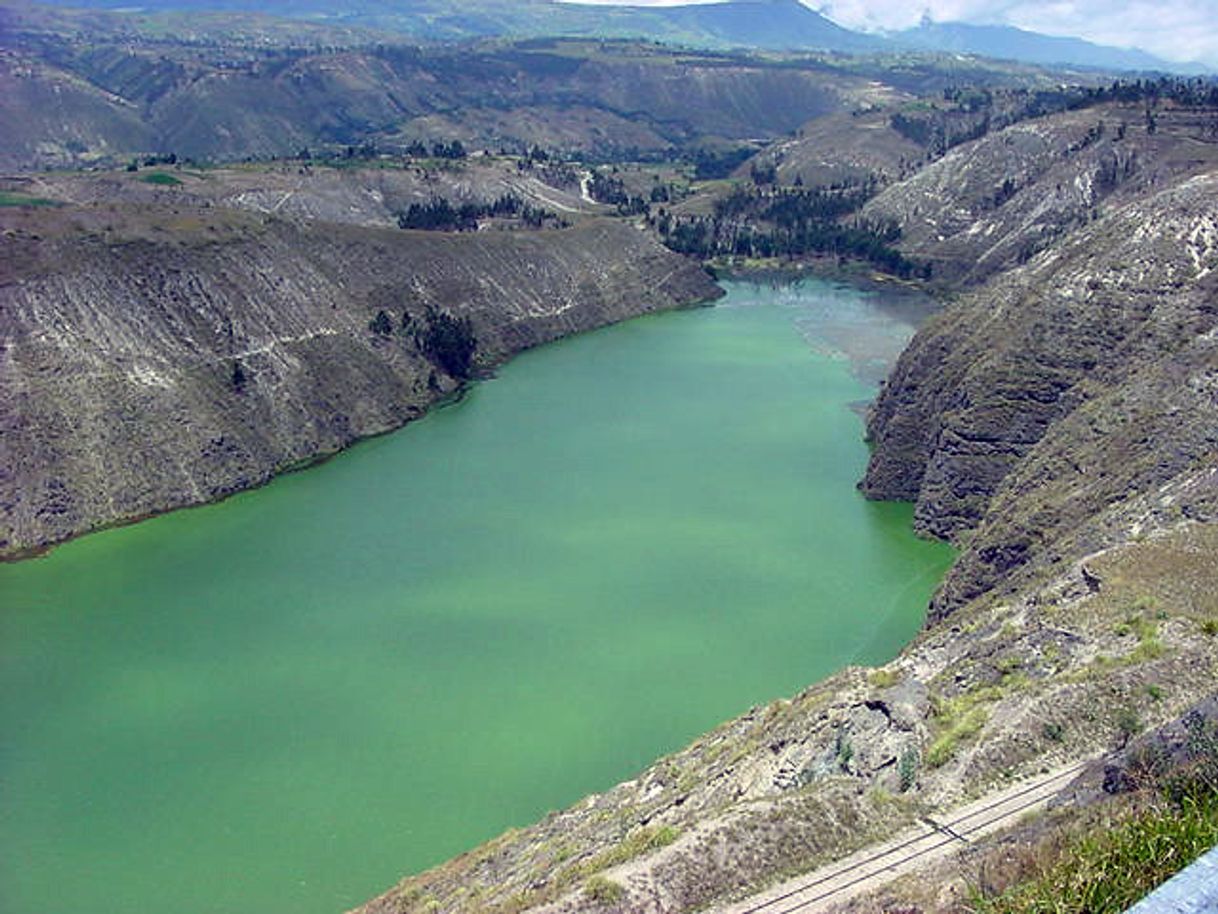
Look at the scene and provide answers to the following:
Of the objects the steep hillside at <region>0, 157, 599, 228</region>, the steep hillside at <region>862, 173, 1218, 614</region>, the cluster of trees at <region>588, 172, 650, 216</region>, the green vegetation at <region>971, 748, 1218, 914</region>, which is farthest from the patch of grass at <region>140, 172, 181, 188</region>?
the green vegetation at <region>971, 748, 1218, 914</region>

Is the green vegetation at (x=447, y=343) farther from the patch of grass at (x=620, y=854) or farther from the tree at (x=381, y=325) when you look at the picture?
the patch of grass at (x=620, y=854)

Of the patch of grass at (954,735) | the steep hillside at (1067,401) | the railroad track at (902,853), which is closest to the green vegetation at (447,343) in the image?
the steep hillside at (1067,401)

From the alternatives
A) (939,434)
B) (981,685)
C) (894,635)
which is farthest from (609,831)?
(939,434)

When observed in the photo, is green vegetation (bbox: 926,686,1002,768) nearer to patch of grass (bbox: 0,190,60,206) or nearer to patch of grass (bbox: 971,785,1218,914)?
patch of grass (bbox: 971,785,1218,914)

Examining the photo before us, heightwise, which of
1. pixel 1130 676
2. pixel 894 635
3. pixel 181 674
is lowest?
pixel 181 674

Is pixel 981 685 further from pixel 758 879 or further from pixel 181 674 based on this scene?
pixel 181 674

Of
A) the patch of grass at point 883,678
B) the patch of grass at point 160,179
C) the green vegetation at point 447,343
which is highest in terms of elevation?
the patch of grass at point 883,678
